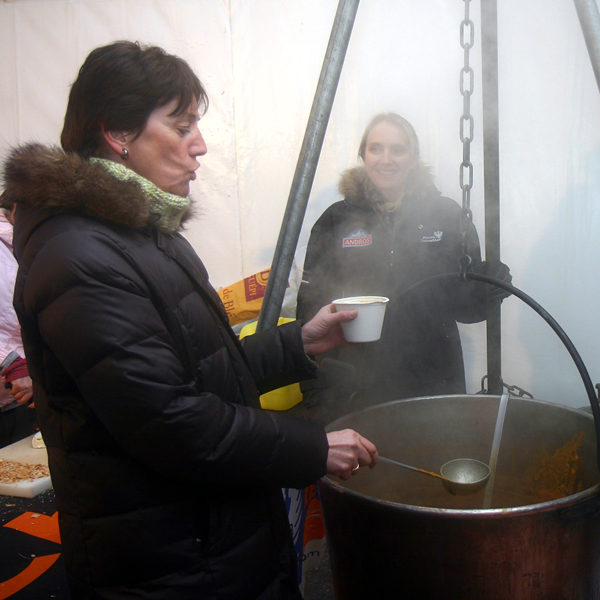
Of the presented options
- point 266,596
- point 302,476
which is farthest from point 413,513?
point 266,596

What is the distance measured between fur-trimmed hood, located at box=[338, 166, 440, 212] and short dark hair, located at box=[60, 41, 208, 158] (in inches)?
51.4

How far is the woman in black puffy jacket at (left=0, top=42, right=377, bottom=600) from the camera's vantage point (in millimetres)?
812

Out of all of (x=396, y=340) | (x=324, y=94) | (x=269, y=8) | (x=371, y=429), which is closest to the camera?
(x=371, y=429)

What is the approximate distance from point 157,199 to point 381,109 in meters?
1.91

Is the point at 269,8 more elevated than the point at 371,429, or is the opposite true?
the point at 269,8

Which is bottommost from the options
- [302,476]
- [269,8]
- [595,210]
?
[302,476]

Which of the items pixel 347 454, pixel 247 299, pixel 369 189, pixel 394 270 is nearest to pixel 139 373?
pixel 347 454

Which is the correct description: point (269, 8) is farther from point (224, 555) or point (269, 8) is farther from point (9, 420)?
point (224, 555)

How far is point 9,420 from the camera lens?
7.53 ft

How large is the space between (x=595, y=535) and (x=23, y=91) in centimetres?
360

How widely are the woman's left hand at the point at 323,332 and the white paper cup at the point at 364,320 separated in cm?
4

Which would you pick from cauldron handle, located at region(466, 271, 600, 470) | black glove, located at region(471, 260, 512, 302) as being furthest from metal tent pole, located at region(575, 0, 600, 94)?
cauldron handle, located at region(466, 271, 600, 470)

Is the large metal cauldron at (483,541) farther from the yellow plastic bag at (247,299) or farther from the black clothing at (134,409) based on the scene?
the yellow plastic bag at (247,299)

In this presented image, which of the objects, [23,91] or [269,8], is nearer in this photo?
[269,8]
